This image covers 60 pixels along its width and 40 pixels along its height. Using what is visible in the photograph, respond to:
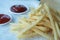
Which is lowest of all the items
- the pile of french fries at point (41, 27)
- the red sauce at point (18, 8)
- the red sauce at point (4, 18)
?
the pile of french fries at point (41, 27)

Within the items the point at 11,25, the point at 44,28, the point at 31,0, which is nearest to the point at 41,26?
the point at 44,28

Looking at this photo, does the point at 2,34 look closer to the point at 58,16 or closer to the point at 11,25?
the point at 11,25

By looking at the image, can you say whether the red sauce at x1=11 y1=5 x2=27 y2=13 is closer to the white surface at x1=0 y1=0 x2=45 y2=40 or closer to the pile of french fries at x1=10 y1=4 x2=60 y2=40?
the white surface at x1=0 y1=0 x2=45 y2=40

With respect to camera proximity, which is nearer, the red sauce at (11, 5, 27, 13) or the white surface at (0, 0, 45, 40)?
the white surface at (0, 0, 45, 40)

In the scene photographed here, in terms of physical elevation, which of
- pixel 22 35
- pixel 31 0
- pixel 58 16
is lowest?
pixel 22 35

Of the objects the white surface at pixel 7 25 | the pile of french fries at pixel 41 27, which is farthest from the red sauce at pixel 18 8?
the pile of french fries at pixel 41 27

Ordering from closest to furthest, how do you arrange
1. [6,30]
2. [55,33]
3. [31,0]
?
1. [55,33]
2. [6,30]
3. [31,0]

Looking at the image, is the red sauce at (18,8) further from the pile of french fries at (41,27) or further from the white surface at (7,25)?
the pile of french fries at (41,27)

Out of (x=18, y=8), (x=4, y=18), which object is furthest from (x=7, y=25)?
(x=18, y=8)

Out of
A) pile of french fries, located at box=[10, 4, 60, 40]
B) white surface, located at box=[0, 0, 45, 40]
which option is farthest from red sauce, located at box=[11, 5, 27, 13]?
pile of french fries, located at box=[10, 4, 60, 40]
